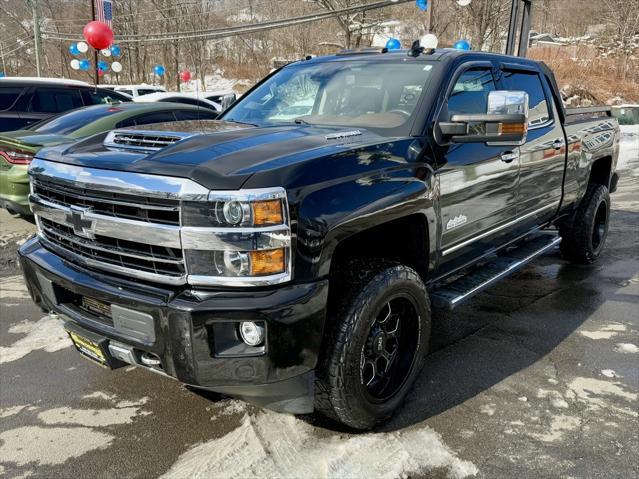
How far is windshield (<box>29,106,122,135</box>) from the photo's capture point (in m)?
6.73

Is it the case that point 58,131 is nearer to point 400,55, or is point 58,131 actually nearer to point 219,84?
point 400,55

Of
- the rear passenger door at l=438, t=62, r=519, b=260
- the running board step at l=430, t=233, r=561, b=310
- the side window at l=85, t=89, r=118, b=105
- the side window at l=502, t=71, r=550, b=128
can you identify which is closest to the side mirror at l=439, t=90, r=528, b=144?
the rear passenger door at l=438, t=62, r=519, b=260

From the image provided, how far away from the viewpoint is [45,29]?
4425cm

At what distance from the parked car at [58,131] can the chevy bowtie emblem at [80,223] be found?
2.90m

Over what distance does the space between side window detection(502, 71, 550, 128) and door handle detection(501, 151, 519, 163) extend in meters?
0.43

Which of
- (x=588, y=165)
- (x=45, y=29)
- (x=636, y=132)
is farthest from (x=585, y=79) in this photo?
(x=45, y=29)

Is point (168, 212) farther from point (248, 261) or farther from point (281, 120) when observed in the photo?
point (281, 120)

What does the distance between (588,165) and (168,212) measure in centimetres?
431

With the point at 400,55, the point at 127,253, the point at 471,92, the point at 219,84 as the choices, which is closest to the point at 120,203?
the point at 127,253

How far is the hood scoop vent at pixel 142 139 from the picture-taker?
2.64m

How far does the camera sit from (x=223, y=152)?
246 centimetres

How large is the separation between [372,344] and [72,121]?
18.8ft

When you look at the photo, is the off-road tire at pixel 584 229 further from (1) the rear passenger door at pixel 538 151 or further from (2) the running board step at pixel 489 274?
(1) the rear passenger door at pixel 538 151

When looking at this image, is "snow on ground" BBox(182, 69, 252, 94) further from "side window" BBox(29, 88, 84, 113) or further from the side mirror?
the side mirror
